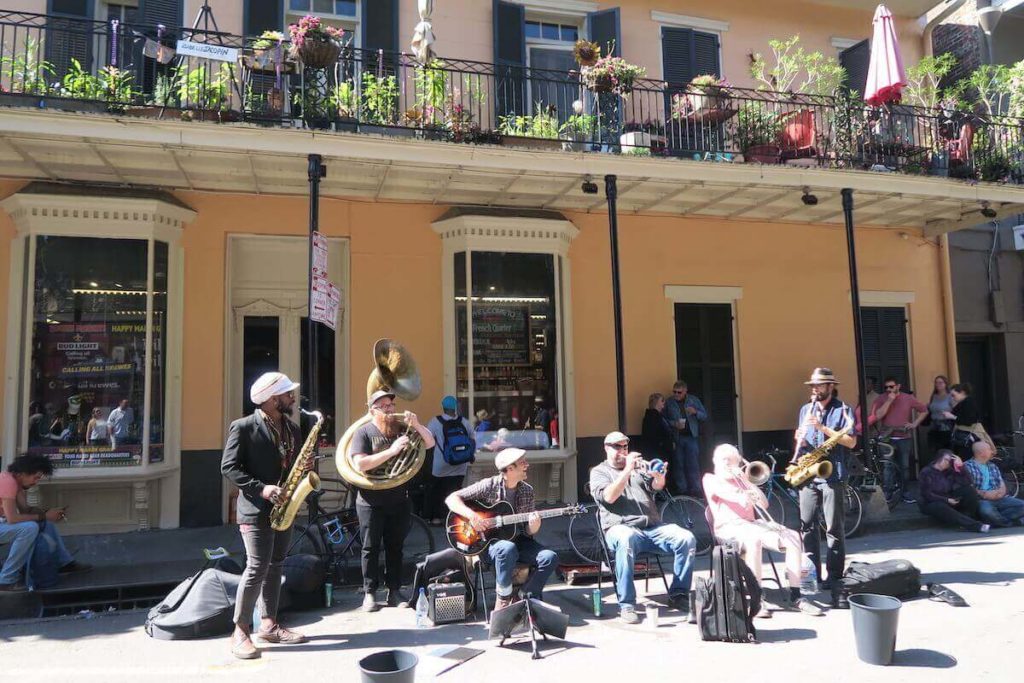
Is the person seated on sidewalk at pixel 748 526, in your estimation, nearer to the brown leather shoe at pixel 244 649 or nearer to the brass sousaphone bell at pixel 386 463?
the brass sousaphone bell at pixel 386 463

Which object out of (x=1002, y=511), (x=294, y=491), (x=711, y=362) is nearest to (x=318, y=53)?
(x=294, y=491)

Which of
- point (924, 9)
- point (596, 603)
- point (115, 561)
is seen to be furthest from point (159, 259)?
point (924, 9)

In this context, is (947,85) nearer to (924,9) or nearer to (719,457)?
(924,9)

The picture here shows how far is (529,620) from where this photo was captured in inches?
190

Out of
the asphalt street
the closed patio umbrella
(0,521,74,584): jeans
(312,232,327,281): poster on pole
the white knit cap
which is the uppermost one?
the closed patio umbrella

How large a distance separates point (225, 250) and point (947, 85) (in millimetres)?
12535

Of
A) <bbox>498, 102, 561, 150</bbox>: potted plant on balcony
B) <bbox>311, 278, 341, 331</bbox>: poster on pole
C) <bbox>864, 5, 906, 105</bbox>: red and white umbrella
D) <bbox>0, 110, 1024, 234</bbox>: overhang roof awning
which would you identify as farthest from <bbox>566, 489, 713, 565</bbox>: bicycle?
<bbox>864, 5, 906, 105</bbox>: red and white umbrella

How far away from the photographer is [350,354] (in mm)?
8945

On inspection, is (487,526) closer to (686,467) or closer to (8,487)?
(8,487)

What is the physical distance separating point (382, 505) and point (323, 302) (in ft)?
7.20

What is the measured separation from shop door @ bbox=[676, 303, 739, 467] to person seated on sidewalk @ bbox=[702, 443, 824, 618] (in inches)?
183

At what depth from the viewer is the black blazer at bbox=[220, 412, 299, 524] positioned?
464 cm

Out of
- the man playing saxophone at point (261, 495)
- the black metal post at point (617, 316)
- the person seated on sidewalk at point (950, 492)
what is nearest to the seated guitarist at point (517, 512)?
the man playing saxophone at point (261, 495)

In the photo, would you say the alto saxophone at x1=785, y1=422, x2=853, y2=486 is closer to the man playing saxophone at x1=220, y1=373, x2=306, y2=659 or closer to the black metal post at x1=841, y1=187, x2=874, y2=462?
the black metal post at x1=841, y1=187, x2=874, y2=462
